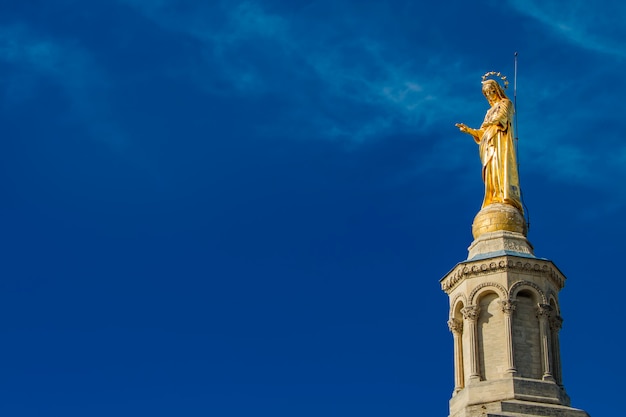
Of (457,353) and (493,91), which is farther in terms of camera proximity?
(493,91)

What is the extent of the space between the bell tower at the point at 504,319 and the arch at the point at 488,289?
0.03 metres

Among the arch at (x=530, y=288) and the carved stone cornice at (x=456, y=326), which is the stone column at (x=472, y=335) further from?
the arch at (x=530, y=288)

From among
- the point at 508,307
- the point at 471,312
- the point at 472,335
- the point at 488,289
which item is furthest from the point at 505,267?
the point at 472,335

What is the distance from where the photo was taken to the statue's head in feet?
178

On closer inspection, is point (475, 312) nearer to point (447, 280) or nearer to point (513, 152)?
point (447, 280)

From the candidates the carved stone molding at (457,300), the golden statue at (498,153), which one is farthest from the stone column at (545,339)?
the golden statue at (498,153)

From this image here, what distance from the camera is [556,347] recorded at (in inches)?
1935

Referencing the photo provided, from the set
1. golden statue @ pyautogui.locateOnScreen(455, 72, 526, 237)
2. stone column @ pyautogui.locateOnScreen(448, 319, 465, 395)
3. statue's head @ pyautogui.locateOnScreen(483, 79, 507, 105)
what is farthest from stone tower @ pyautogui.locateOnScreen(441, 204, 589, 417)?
Answer: statue's head @ pyautogui.locateOnScreen(483, 79, 507, 105)

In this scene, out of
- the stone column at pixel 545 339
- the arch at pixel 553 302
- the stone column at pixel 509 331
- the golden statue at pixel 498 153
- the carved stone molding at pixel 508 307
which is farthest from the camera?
the golden statue at pixel 498 153

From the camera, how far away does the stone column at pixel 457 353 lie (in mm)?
49109

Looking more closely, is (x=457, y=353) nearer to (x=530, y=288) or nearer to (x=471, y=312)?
(x=471, y=312)

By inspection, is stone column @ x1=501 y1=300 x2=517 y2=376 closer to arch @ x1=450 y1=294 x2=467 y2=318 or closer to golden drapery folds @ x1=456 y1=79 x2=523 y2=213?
arch @ x1=450 y1=294 x2=467 y2=318

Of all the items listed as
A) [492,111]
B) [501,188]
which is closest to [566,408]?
[501,188]

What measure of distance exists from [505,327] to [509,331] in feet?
0.81
